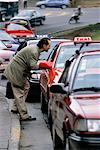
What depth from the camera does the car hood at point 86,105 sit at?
7.32 meters

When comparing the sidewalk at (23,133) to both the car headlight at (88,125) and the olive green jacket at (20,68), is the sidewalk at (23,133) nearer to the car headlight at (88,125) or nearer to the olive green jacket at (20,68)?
the olive green jacket at (20,68)

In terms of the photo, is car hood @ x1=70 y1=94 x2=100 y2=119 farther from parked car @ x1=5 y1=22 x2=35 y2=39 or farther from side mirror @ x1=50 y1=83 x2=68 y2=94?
parked car @ x1=5 y1=22 x2=35 y2=39

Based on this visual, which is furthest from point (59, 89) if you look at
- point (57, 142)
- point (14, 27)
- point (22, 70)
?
point (14, 27)

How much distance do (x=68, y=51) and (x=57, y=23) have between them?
48.1 meters

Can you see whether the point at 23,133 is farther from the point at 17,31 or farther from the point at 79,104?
the point at 17,31

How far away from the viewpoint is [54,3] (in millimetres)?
77438

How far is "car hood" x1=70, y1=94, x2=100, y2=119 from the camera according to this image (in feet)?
24.0

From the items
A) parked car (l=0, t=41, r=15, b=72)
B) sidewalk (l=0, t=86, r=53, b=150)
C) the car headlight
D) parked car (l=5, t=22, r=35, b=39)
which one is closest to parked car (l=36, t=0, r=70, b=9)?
parked car (l=5, t=22, r=35, b=39)

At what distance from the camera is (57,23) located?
61.8 m

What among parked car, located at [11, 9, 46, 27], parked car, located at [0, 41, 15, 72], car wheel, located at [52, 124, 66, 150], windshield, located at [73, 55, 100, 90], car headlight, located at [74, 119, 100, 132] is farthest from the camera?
parked car, located at [11, 9, 46, 27]

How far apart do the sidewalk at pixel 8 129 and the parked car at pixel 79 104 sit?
0.68m

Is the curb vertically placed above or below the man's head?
below

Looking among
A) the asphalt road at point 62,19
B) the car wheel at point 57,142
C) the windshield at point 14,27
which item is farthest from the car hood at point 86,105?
the asphalt road at point 62,19

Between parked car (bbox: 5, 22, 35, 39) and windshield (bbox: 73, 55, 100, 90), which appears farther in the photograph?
parked car (bbox: 5, 22, 35, 39)
